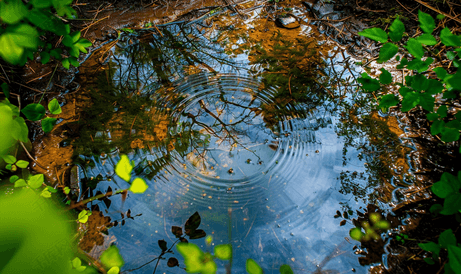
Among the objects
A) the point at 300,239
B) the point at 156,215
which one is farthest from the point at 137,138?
the point at 300,239

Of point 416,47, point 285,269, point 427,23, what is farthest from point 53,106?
point 427,23

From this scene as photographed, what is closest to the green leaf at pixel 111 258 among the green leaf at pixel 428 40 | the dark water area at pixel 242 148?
the dark water area at pixel 242 148

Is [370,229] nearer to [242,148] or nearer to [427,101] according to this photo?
[427,101]

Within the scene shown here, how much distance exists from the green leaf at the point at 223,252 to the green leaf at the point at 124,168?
699 mm

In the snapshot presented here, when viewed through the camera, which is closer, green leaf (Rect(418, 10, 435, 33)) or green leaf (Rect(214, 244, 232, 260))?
green leaf (Rect(418, 10, 435, 33))

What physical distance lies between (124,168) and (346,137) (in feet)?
5.20

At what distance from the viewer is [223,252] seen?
138cm

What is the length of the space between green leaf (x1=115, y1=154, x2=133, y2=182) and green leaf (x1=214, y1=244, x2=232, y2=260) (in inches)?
27.5

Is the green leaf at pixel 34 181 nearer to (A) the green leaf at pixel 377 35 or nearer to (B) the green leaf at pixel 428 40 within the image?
(A) the green leaf at pixel 377 35

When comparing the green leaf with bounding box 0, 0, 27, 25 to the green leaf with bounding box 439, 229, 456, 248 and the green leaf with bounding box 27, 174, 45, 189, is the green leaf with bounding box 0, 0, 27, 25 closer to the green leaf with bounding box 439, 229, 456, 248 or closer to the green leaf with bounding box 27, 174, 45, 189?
the green leaf with bounding box 27, 174, 45, 189

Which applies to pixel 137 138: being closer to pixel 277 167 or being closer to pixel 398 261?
pixel 277 167

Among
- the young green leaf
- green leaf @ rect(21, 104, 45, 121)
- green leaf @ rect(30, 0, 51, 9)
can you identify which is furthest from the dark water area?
green leaf @ rect(30, 0, 51, 9)

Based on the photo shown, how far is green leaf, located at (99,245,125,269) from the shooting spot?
1370 mm

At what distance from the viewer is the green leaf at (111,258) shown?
4.50ft
